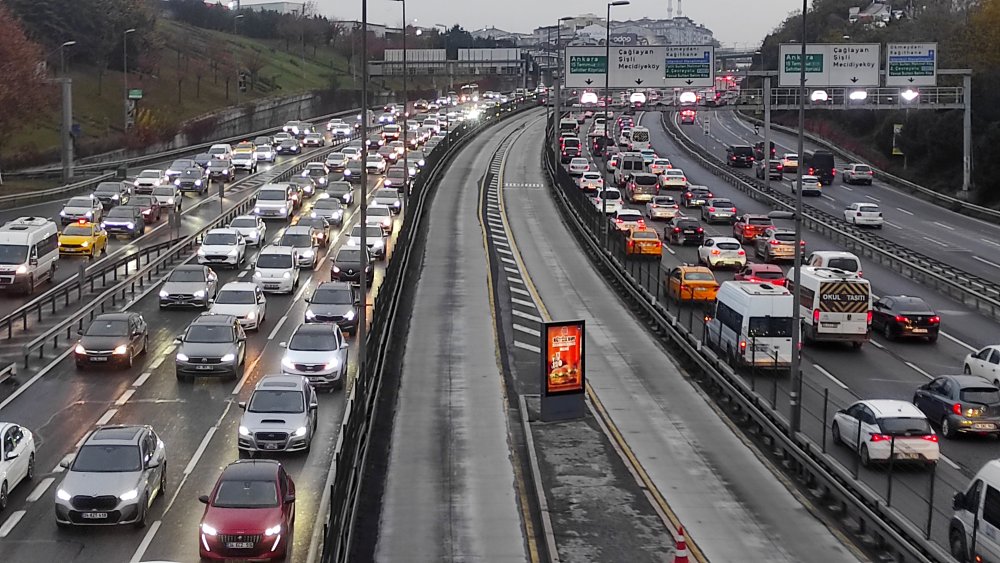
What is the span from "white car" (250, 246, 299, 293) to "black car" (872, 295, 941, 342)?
2057cm

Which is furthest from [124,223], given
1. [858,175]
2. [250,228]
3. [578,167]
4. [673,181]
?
[858,175]

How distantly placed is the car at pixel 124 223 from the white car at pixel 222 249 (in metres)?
8.23

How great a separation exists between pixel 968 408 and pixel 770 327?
666 centimetres

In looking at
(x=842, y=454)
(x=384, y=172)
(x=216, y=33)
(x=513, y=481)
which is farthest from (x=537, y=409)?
(x=216, y=33)

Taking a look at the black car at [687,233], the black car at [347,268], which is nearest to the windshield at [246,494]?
the black car at [347,268]

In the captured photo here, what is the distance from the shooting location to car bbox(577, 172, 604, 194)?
79.9 metres

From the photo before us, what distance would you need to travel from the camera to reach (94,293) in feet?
144

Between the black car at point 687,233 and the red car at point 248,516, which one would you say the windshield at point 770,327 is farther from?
the black car at point 687,233

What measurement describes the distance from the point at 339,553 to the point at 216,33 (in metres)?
162

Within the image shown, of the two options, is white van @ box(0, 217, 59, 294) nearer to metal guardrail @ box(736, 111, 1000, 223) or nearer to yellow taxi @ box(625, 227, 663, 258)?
yellow taxi @ box(625, 227, 663, 258)

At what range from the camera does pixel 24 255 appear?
43.4 m

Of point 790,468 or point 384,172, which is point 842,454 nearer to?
point 790,468

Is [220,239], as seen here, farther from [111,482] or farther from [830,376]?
[111,482]

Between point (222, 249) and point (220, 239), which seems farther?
point (220, 239)
